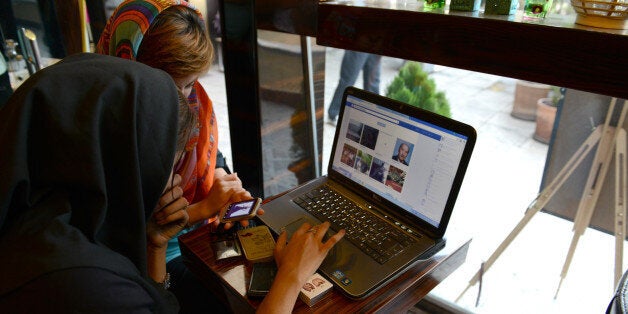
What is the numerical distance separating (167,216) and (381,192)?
47 cm

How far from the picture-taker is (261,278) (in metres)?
0.78

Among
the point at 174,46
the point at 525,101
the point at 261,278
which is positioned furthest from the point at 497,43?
the point at 525,101

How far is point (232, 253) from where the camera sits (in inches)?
33.8

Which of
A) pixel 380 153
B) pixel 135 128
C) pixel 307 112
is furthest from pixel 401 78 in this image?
pixel 135 128

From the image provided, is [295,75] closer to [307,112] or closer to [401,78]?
[307,112]

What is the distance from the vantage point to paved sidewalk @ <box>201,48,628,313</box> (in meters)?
1.47

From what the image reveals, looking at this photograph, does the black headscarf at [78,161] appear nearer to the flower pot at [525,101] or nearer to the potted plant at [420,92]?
the potted plant at [420,92]

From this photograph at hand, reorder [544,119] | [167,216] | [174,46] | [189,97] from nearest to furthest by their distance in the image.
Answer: [167,216] → [174,46] → [189,97] → [544,119]

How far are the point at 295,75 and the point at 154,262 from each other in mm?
878

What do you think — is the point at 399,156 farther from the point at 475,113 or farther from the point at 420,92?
the point at 475,113

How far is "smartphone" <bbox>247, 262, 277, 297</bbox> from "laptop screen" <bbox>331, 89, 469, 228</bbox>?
0.99 feet

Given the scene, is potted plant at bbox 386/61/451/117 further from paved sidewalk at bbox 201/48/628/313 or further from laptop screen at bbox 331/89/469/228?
laptop screen at bbox 331/89/469/228

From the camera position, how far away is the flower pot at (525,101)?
2.10 meters

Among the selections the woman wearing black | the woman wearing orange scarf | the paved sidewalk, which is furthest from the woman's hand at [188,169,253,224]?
the paved sidewalk
